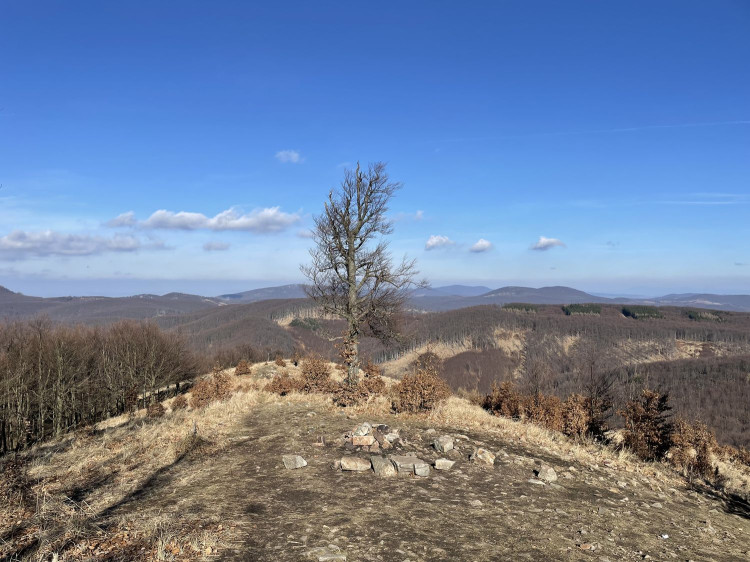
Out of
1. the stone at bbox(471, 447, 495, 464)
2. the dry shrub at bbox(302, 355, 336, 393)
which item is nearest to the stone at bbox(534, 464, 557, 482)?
the stone at bbox(471, 447, 495, 464)

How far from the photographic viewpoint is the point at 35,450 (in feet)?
39.5

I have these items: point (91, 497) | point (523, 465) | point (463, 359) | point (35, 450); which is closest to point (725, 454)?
point (523, 465)

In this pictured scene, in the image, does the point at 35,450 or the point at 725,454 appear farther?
the point at 725,454

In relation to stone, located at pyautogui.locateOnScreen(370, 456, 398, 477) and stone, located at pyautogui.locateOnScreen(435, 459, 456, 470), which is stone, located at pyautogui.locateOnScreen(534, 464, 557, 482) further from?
stone, located at pyautogui.locateOnScreen(370, 456, 398, 477)

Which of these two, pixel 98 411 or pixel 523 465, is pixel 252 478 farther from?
pixel 98 411

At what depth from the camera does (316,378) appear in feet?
61.6

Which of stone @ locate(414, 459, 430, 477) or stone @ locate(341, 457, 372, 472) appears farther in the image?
stone @ locate(341, 457, 372, 472)

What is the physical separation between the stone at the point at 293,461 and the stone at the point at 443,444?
10.7ft

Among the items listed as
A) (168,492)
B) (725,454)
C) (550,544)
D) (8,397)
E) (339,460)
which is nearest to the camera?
(550,544)

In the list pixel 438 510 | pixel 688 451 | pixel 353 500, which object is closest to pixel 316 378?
pixel 353 500

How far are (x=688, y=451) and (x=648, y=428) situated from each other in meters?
1.47

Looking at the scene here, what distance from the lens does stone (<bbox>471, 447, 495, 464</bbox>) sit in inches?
380

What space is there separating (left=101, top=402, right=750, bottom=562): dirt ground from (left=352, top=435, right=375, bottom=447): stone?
0.53 m

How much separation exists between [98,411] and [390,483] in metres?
35.7
